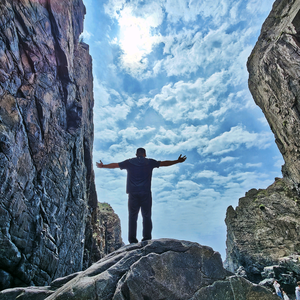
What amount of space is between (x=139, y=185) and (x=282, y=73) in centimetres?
2125

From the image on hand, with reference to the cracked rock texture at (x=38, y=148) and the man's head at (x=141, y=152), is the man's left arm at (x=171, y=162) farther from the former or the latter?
the cracked rock texture at (x=38, y=148)

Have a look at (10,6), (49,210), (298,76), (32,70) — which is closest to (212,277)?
(49,210)

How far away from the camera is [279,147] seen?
85.4 ft

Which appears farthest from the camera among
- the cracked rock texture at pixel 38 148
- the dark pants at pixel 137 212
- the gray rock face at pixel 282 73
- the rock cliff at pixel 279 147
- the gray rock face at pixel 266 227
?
the gray rock face at pixel 266 227

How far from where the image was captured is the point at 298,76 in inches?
687

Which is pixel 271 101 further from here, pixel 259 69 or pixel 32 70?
pixel 32 70

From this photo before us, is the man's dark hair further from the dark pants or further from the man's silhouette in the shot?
the dark pants

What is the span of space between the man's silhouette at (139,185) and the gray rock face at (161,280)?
136 centimetres

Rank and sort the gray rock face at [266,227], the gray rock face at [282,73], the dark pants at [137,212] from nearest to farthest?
1. the dark pants at [137,212]
2. the gray rock face at [282,73]
3. the gray rock face at [266,227]

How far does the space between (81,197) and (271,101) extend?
2637 cm

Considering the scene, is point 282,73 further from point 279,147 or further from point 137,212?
point 137,212

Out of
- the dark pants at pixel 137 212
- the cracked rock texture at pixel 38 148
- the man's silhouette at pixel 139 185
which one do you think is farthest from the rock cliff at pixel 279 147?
the cracked rock texture at pixel 38 148

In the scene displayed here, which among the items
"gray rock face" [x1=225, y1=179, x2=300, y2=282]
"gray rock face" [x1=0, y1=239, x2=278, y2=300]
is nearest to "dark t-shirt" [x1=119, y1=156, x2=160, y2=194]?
"gray rock face" [x1=0, y1=239, x2=278, y2=300]

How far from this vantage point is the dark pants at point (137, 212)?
6.55m
